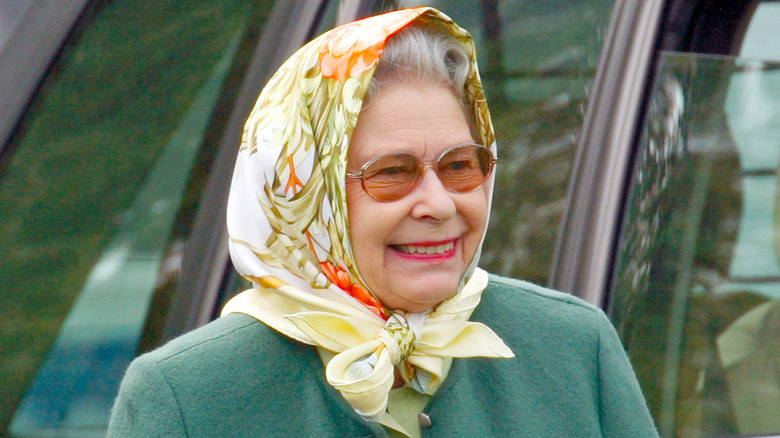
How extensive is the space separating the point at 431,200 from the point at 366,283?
189mm

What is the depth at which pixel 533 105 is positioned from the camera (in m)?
2.78

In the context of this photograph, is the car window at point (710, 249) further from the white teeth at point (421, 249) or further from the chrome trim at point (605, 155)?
the white teeth at point (421, 249)

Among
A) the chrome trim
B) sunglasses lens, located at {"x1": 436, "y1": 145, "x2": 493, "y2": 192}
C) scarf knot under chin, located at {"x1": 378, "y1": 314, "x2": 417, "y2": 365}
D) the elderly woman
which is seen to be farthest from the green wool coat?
the chrome trim

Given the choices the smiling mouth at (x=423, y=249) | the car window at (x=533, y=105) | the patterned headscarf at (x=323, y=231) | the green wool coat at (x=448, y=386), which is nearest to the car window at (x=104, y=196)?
the car window at (x=533, y=105)

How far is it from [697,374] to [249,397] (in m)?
1.39

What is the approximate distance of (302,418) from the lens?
1668 millimetres

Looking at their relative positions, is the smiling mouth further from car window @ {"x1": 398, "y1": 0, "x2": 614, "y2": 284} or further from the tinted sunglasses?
car window @ {"x1": 398, "y1": 0, "x2": 614, "y2": 284}

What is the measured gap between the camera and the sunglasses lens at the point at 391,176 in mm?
1663

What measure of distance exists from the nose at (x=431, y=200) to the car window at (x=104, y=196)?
1137 millimetres

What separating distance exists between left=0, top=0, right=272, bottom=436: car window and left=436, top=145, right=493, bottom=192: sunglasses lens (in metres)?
1.14

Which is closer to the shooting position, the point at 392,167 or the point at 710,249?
the point at 392,167

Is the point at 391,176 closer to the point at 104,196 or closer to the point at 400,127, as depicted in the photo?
the point at 400,127

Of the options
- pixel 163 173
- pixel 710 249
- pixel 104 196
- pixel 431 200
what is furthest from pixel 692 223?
pixel 104 196

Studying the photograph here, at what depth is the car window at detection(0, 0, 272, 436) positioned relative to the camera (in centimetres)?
261
